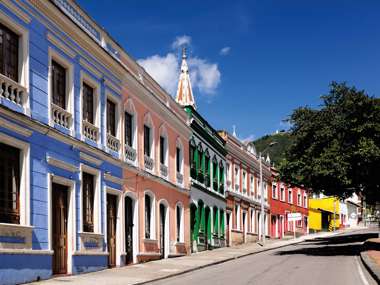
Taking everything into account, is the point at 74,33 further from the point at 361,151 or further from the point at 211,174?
the point at 211,174

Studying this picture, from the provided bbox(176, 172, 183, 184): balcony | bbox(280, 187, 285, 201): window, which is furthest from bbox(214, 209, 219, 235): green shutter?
bbox(280, 187, 285, 201): window

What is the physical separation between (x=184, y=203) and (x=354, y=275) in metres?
13.2

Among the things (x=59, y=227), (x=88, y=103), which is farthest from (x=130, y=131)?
(x=59, y=227)

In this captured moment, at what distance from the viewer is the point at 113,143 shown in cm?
2078

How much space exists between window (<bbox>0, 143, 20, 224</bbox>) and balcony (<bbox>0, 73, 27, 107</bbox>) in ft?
3.53

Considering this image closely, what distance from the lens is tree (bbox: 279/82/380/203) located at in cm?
2538

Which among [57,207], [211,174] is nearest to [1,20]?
[57,207]

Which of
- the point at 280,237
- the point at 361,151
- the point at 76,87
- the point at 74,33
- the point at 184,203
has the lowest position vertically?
the point at 280,237

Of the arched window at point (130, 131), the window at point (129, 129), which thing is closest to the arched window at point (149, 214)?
the arched window at point (130, 131)

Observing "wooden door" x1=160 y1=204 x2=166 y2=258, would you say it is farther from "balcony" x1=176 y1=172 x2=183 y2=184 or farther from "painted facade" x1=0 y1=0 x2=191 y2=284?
"balcony" x1=176 y1=172 x2=183 y2=184

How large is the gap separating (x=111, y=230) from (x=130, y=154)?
125 inches

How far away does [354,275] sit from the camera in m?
17.6

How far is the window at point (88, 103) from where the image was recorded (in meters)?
18.8

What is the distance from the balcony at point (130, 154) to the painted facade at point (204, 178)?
8.38 metres
